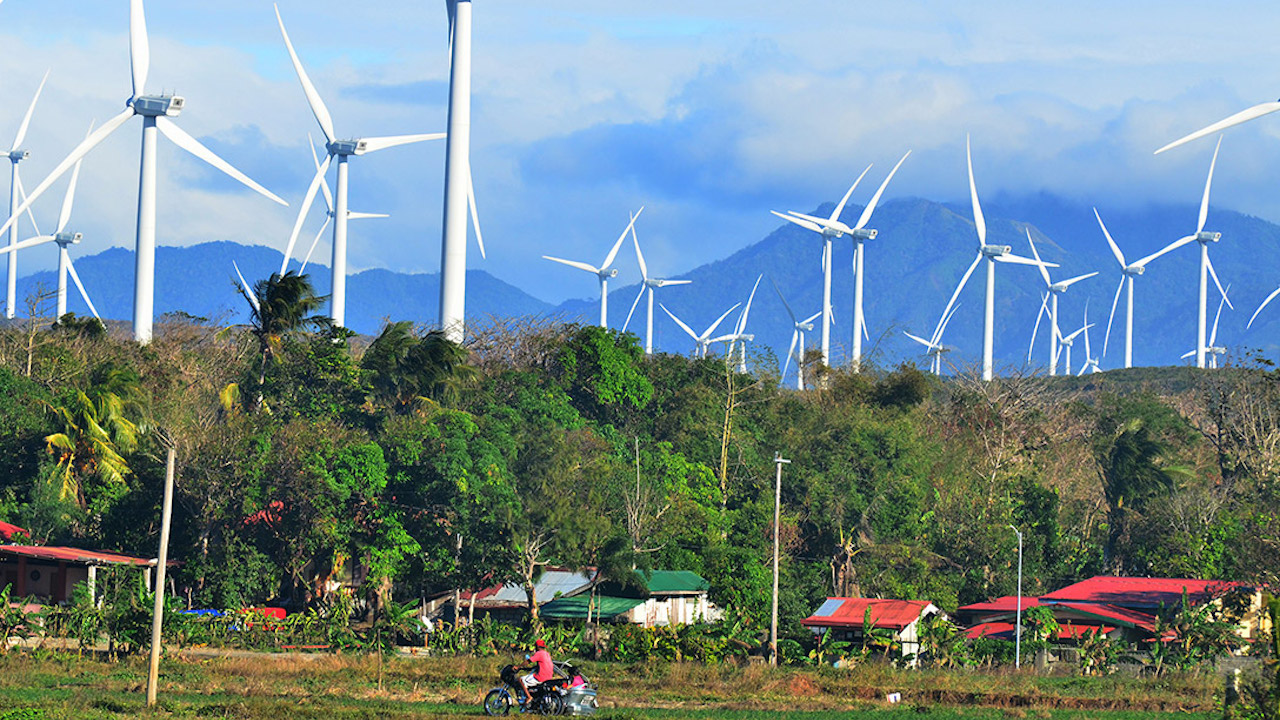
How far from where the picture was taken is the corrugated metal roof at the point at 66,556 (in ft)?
153

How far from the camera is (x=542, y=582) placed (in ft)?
182

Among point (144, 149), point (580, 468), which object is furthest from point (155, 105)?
point (580, 468)

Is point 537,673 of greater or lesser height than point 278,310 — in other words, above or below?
below

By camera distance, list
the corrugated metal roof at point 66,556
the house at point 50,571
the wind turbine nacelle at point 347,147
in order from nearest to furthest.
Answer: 1. the corrugated metal roof at point 66,556
2. the house at point 50,571
3. the wind turbine nacelle at point 347,147

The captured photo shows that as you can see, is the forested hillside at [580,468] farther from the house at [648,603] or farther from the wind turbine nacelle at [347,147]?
the wind turbine nacelle at [347,147]

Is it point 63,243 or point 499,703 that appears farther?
A: point 63,243

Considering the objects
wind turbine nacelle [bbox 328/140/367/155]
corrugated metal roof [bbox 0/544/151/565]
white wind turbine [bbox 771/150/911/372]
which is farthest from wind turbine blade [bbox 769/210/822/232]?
corrugated metal roof [bbox 0/544/151/565]

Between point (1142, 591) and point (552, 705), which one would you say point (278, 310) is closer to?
point (552, 705)

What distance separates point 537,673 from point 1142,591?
1249 inches

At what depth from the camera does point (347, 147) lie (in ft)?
272

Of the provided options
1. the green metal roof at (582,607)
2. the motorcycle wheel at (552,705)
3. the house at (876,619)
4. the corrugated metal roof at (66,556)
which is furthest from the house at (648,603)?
the motorcycle wheel at (552,705)

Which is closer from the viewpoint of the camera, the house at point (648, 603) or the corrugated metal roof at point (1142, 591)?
the house at point (648, 603)

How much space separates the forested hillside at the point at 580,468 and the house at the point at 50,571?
3.07 m

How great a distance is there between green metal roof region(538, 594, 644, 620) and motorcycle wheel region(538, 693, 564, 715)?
21143 mm
